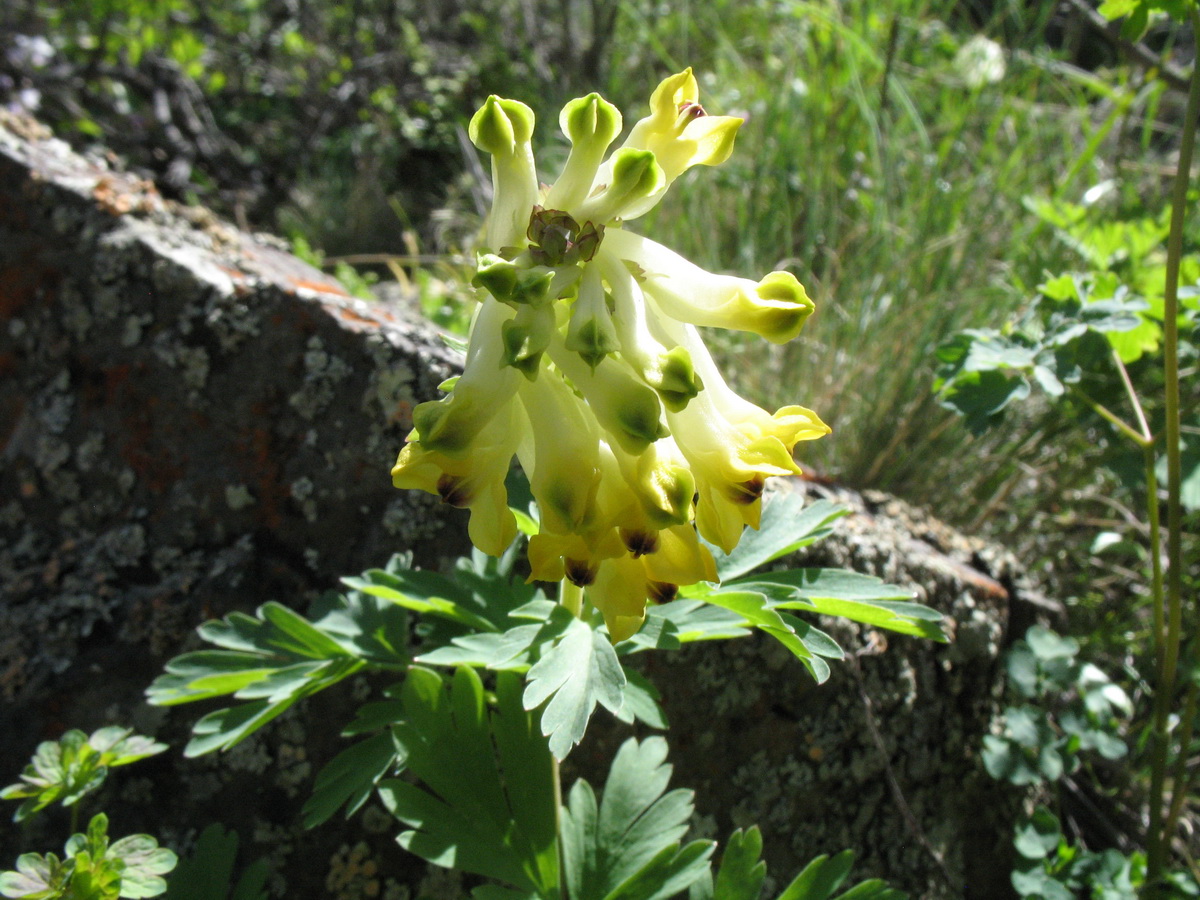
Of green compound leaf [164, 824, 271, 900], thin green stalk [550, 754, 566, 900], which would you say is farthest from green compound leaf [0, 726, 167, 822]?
thin green stalk [550, 754, 566, 900]

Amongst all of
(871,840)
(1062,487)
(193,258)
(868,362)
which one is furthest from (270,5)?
(871,840)

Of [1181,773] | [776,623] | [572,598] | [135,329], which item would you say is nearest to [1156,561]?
[1181,773]

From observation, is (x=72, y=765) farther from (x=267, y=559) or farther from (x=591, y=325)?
(x=591, y=325)

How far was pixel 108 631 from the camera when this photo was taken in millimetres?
2027

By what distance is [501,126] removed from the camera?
3.96 feet

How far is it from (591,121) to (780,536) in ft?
2.67

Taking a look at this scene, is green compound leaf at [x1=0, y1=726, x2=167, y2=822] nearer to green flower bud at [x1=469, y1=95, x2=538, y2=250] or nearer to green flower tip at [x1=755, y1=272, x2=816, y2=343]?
green flower bud at [x1=469, y1=95, x2=538, y2=250]

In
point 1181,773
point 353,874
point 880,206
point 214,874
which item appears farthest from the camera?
→ point 880,206

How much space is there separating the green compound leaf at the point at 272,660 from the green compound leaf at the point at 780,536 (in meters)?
0.66

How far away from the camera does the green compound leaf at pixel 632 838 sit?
1.46m

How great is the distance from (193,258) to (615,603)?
5.58 ft

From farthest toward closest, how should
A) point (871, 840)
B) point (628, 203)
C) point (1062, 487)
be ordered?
point (1062, 487)
point (871, 840)
point (628, 203)

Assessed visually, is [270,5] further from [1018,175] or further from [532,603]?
[532,603]

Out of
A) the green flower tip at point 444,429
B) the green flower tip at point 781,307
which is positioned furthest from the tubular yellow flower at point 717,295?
the green flower tip at point 444,429
